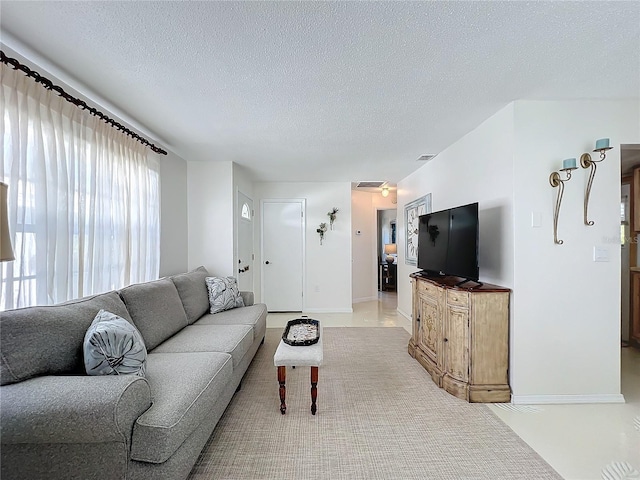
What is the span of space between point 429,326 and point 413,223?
6.79 ft

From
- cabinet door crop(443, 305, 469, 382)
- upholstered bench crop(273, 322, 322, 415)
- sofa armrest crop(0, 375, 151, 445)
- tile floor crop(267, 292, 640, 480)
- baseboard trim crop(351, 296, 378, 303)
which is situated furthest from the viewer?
baseboard trim crop(351, 296, 378, 303)

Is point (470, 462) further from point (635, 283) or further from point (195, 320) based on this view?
point (635, 283)

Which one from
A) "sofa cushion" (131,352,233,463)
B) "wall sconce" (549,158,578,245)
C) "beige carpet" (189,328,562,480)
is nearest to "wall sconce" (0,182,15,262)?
"sofa cushion" (131,352,233,463)

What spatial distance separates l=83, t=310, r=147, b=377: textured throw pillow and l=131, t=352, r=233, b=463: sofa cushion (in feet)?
0.56

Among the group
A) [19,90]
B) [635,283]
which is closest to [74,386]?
[19,90]

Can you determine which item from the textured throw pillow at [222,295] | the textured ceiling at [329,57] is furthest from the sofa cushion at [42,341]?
the textured throw pillow at [222,295]

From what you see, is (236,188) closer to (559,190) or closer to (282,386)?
(282,386)

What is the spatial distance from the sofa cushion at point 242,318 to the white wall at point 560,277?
2.29 metres

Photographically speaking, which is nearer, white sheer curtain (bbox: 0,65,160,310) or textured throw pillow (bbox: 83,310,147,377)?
textured throw pillow (bbox: 83,310,147,377)

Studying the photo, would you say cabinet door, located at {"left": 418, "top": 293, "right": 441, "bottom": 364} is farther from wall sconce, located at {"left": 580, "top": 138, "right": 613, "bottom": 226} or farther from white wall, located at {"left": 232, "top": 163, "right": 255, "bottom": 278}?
white wall, located at {"left": 232, "top": 163, "right": 255, "bottom": 278}

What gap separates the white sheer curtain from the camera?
5.35 feet

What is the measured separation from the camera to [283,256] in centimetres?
541

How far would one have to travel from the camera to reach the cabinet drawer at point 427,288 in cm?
283

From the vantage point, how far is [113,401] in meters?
1.23
